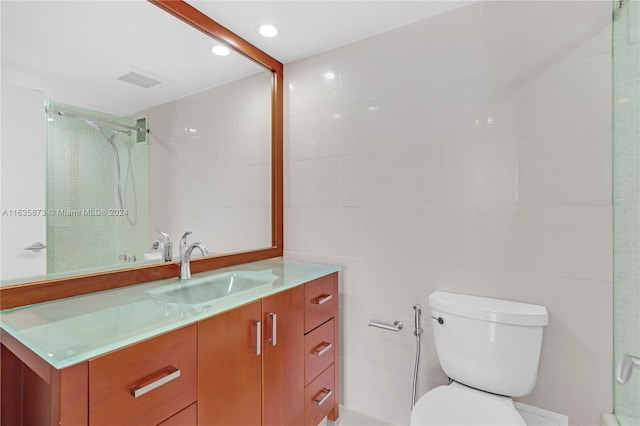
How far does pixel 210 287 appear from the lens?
155cm

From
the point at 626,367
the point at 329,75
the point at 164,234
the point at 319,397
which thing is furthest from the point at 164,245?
the point at 626,367

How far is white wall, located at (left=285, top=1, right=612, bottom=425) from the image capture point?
128 centimetres

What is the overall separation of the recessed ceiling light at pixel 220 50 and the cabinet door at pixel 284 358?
1.33 metres

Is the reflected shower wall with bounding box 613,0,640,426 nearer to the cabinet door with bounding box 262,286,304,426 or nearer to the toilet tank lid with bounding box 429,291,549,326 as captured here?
the toilet tank lid with bounding box 429,291,549,326

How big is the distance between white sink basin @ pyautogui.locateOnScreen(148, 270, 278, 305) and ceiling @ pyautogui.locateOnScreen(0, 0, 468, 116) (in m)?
0.78

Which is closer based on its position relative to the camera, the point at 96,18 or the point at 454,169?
the point at 96,18

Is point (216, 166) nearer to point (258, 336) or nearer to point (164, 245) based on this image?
point (164, 245)

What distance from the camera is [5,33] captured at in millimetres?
1050

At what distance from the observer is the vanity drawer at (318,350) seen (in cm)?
154

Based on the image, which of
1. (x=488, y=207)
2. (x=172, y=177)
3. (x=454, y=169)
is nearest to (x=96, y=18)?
(x=172, y=177)

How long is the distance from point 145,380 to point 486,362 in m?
1.22

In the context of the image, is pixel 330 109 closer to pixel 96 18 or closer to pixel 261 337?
pixel 96 18

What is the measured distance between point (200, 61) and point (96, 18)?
50cm

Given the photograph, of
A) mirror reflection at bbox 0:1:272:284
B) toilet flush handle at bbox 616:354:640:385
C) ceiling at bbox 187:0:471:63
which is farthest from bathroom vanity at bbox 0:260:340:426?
ceiling at bbox 187:0:471:63
